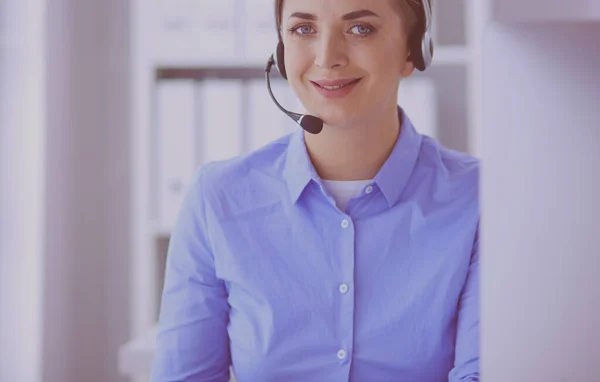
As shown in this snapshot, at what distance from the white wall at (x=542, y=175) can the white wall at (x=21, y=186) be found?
1543 mm

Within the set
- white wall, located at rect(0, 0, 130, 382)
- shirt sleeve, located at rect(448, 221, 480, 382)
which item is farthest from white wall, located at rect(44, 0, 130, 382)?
shirt sleeve, located at rect(448, 221, 480, 382)

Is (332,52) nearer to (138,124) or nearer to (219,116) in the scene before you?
(219,116)

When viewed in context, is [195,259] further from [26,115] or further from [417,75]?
[417,75]

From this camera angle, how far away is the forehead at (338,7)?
34.9 inches

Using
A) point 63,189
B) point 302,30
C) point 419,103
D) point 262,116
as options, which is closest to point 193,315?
point 302,30

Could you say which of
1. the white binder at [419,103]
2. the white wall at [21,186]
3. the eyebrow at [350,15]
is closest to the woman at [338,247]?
the eyebrow at [350,15]

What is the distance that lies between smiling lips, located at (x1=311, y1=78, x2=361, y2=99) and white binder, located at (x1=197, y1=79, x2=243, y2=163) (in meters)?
0.79

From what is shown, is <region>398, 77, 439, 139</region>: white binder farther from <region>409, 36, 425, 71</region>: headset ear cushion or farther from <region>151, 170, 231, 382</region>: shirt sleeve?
<region>151, 170, 231, 382</region>: shirt sleeve

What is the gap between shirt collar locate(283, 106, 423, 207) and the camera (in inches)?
38.4

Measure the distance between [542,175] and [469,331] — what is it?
538 millimetres

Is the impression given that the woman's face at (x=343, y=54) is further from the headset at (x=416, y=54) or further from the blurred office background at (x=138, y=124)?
the blurred office background at (x=138, y=124)

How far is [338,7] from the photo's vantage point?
887mm

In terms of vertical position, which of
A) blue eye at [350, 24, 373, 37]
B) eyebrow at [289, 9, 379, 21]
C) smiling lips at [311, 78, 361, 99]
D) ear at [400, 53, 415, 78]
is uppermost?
eyebrow at [289, 9, 379, 21]

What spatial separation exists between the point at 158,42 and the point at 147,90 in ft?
0.45
